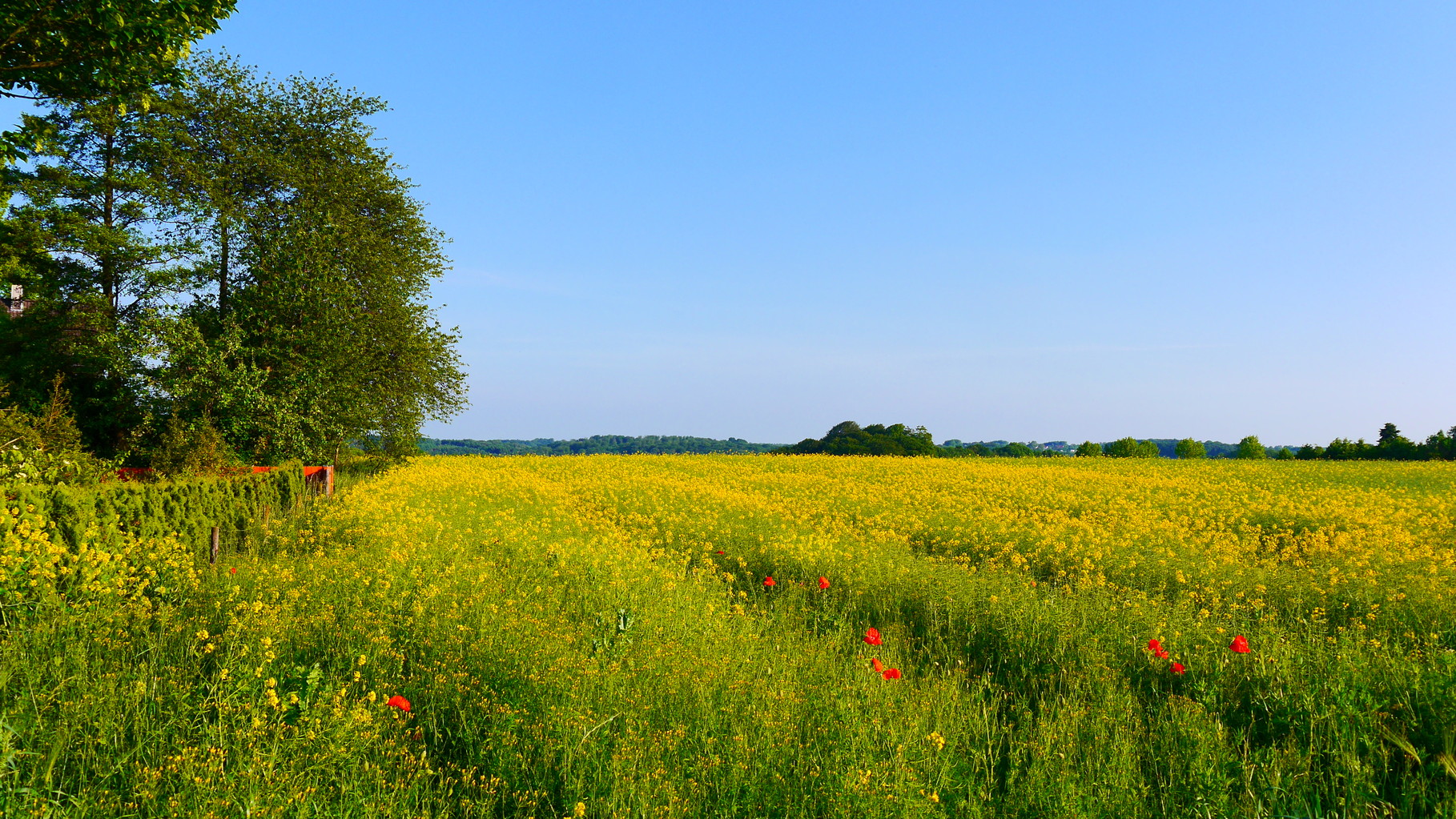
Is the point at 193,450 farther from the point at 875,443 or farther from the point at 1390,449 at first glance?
the point at 1390,449

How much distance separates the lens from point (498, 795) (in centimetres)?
375

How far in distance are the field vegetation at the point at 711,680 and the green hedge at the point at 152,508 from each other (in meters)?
0.71

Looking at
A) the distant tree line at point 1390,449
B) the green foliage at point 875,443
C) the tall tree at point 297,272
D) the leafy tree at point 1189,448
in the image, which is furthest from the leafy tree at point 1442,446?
the tall tree at point 297,272

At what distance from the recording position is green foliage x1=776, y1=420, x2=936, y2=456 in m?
54.0

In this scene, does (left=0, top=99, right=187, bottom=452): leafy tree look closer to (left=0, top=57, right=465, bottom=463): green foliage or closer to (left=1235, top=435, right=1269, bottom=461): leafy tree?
(left=0, top=57, right=465, bottom=463): green foliage

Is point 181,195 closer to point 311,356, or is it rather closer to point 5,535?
point 311,356

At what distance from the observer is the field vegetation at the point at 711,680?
376 centimetres

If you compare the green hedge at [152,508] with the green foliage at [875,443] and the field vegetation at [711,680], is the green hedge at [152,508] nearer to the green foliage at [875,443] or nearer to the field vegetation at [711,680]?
the field vegetation at [711,680]

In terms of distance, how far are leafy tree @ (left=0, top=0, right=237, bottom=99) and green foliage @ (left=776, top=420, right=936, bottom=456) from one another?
138 feet

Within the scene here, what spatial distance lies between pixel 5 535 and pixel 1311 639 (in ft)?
38.7

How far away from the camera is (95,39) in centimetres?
1157

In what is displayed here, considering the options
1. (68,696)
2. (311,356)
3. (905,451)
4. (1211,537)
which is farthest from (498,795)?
(905,451)

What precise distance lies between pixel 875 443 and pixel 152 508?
50944 mm

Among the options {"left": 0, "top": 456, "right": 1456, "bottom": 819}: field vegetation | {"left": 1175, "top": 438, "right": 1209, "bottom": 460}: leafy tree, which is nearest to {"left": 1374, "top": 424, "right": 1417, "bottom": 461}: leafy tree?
{"left": 1175, "top": 438, "right": 1209, "bottom": 460}: leafy tree
